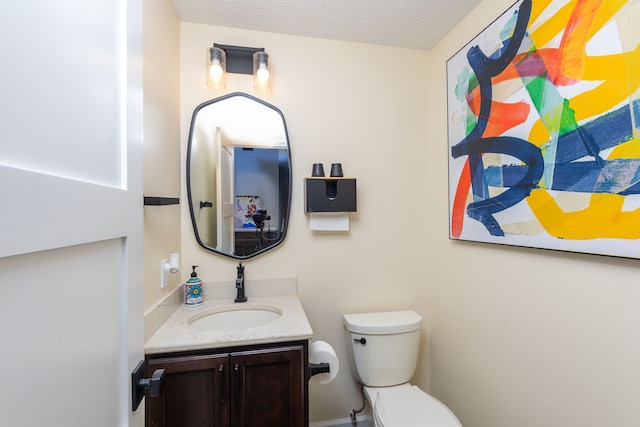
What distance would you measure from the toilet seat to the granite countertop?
58 cm

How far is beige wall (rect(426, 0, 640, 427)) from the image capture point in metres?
0.90

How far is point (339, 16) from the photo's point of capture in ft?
5.15

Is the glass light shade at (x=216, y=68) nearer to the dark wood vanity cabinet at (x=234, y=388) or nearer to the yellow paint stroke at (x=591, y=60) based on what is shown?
the dark wood vanity cabinet at (x=234, y=388)

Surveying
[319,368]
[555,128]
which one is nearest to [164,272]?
[319,368]

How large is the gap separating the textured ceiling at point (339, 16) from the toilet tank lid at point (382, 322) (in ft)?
5.54

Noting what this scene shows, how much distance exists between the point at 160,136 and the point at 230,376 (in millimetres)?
1071

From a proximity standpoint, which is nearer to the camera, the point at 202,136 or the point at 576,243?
the point at 576,243

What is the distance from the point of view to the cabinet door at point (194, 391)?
1.07m

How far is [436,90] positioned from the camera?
184 centimetres

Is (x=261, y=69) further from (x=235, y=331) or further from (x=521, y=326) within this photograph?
(x=521, y=326)

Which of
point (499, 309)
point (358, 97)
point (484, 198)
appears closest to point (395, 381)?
point (499, 309)

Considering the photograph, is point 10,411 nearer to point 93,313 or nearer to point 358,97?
point 93,313

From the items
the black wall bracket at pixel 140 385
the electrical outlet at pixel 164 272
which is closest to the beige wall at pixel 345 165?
the electrical outlet at pixel 164 272

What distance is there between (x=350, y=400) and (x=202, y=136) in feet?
5.98
